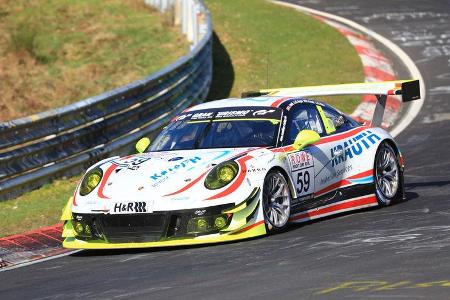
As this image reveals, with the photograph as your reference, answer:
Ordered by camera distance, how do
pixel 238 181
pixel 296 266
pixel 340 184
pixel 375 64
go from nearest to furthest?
pixel 296 266
pixel 238 181
pixel 340 184
pixel 375 64

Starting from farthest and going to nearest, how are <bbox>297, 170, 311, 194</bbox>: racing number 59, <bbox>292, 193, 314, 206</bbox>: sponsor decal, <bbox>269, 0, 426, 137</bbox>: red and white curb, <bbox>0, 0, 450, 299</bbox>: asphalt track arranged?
<bbox>269, 0, 426, 137</bbox>: red and white curb < <bbox>297, 170, 311, 194</bbox>: racing number 59 < <bbox>292, 193, 314, 206</bbox>: sponsor decal < <bbox>0, 0, 450, 299</bbox>: asphalt track

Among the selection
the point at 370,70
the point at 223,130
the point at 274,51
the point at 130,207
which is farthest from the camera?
the point at 274,51

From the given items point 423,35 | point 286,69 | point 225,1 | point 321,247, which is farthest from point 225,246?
point 225,1

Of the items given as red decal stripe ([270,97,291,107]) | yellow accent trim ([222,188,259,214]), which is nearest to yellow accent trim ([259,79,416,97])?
red decal stripe ([270,97,291,107])

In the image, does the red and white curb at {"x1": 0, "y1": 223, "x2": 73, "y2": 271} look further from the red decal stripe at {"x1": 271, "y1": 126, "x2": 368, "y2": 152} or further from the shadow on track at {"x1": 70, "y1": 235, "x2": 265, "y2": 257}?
the red decal stripe at {"x1": 271, "y1": 126, "x2": 368, "y2": 152}

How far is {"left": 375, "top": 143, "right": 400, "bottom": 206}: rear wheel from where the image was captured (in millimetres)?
11680

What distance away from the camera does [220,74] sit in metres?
21.2

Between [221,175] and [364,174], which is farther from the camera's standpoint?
[364,174]

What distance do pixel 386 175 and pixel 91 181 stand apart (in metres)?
3.38

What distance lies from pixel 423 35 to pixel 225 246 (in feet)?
55.8

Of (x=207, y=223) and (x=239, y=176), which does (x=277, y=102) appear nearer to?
(x=239, y=176)

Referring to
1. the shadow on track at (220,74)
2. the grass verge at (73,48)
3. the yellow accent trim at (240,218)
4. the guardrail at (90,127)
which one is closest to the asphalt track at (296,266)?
the yellow accent trim at (240,218)

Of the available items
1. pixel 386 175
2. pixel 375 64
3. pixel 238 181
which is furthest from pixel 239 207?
pixel 375 64

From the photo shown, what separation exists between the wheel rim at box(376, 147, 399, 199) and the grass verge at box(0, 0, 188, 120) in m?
8.21
